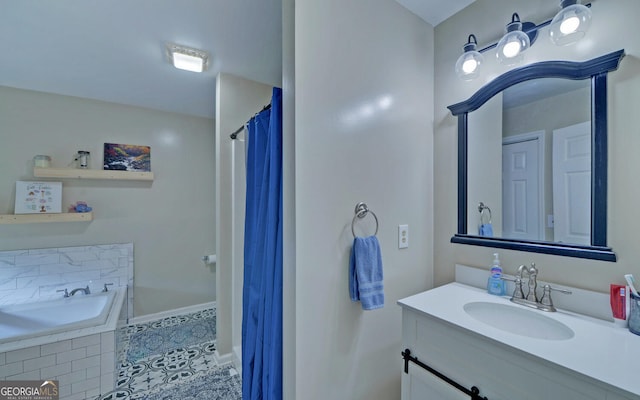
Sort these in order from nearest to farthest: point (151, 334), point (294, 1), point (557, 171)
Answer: point (294, 1)
point (557, 171)
point (151, 334)

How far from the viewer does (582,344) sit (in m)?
0.85

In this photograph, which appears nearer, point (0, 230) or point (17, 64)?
point (17, 64)

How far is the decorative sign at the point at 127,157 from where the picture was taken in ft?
9.25

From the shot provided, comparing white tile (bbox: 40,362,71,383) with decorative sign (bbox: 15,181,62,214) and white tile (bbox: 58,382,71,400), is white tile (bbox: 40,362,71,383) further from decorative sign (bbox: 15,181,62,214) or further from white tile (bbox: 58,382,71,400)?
decorative sign (bbox: 15,181,62,214)

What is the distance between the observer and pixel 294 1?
3.49 feet

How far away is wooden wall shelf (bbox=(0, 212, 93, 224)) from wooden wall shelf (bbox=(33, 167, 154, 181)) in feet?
1.25

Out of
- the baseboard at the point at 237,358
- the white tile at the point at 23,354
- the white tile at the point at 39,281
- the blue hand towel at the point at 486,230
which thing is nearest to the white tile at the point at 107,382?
the white tile at the point at 23,354

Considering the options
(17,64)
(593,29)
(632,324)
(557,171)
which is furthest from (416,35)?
(17,64)

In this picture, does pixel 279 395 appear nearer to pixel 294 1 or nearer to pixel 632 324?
pixel 632 324

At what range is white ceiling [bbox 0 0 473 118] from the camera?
147 centimetres

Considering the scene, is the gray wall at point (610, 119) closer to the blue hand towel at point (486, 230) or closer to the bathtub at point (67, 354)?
the blue hand towel at point (486, 230)

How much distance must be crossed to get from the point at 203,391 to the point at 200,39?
2.56 metres

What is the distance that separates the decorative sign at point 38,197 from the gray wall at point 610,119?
11.6 ft

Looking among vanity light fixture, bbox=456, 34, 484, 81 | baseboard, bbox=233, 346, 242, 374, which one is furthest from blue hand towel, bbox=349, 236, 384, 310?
baseboard, bbox=233, 346, 242, 374
